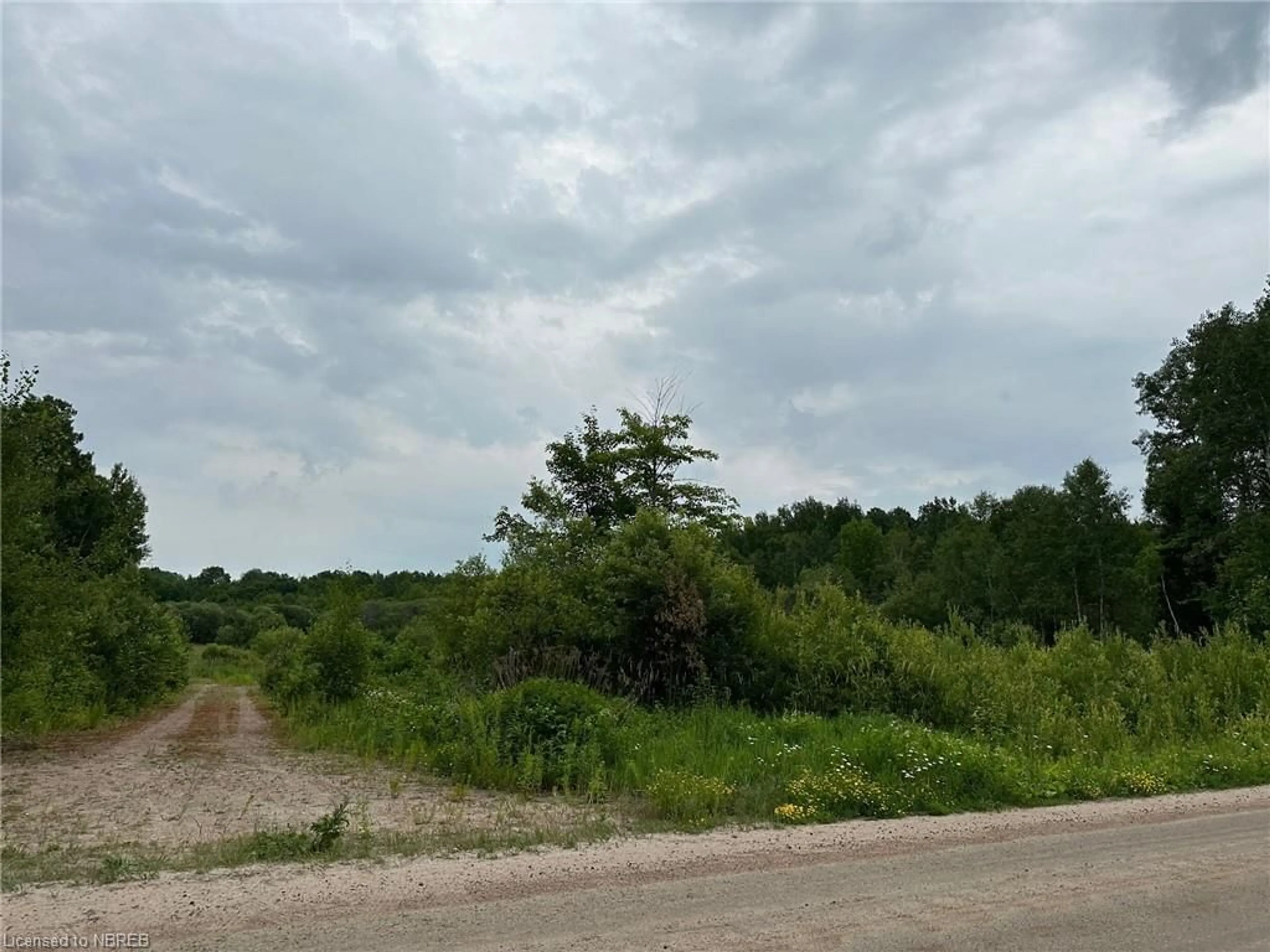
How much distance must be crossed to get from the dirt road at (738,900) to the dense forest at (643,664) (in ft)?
7.34

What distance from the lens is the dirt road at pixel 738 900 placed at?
19.1ft

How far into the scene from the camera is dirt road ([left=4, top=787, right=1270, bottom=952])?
→ 582 cm

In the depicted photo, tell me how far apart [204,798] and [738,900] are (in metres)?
8.54

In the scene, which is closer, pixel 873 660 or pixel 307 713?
pixel 873 660

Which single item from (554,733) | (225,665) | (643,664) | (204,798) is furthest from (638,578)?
(225,665)

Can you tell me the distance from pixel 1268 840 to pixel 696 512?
24.9m

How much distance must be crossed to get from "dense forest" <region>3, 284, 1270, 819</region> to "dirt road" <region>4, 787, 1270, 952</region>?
224cm

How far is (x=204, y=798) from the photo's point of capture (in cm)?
1203

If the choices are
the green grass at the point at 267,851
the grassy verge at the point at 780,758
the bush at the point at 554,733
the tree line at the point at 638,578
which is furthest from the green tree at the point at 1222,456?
the green grass at the point at 267,851

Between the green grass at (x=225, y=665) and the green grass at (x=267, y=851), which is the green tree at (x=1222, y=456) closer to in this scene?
the green grass at (x=267, y=851)

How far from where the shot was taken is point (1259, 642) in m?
22.7

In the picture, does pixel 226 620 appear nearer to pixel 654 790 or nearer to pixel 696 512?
pixel 696 512

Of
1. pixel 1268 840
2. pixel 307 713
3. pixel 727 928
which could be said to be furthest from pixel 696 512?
pixel 727 928

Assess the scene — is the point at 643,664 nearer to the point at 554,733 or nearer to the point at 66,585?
the point at 554,733
